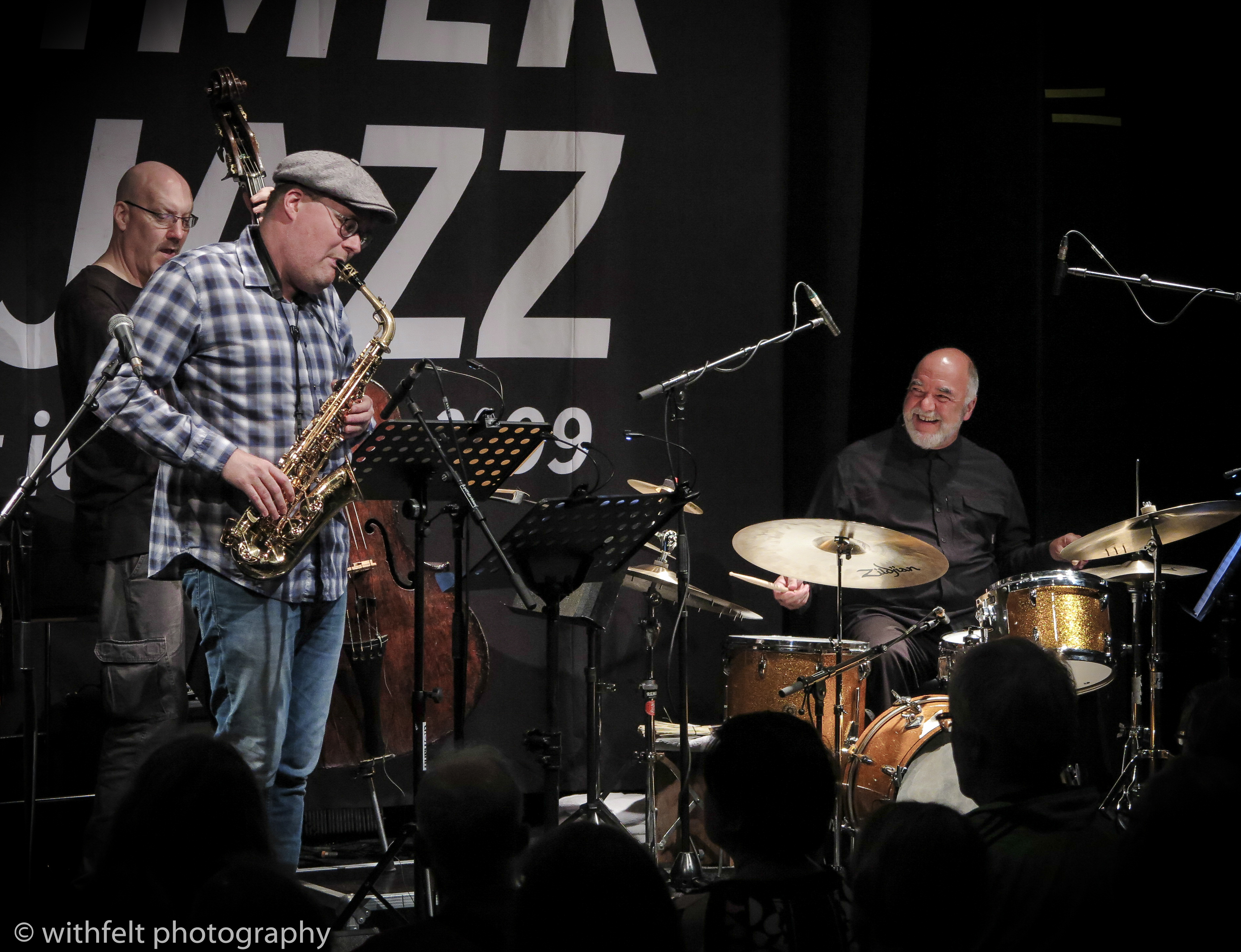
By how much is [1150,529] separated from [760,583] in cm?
153

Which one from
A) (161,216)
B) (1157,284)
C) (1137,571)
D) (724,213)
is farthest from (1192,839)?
(724,213)

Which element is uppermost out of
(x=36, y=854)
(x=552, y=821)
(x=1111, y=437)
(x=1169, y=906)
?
(x=1111, y=437)

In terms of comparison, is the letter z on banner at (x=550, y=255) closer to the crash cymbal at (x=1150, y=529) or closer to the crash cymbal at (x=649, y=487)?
the crash cymbal at (x=649, y=487)

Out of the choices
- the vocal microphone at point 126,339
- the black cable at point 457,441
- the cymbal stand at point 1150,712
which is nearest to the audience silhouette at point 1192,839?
the black cable at point 457,441

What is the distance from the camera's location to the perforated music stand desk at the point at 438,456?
333 centimetres

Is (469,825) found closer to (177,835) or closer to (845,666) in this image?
(177,835)

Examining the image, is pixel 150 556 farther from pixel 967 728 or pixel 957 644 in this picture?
pixel 957 644

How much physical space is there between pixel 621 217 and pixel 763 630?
78.7 inches

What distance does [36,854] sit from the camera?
4828 mm

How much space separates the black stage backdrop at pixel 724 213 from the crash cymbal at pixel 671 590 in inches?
25.2

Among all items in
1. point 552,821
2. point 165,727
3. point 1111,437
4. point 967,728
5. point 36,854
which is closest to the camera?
point 967,728

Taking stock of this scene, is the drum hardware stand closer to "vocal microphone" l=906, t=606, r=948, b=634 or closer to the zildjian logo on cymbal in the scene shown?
the zildjian logo on cymbal

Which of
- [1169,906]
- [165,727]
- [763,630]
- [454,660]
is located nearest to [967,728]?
[1169,906]

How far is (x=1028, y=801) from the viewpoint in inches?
90.0
